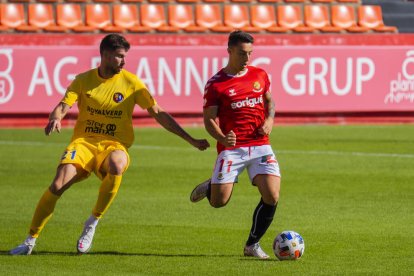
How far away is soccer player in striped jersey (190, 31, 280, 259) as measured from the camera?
10297 millimetres

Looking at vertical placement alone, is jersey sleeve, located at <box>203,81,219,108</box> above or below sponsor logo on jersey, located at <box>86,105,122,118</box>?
above

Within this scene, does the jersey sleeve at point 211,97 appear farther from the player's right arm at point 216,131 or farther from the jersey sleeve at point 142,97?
the jersey sleeve at point 142,97

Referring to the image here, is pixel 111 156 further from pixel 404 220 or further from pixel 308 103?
pixel 308 103

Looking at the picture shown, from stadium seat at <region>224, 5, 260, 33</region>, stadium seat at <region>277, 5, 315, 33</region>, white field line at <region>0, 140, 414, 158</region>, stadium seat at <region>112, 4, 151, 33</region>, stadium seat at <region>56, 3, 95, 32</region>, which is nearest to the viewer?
white field line at <region>0, 140, 414, 158</region>

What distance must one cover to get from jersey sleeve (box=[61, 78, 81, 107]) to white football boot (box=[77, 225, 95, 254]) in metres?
1.14

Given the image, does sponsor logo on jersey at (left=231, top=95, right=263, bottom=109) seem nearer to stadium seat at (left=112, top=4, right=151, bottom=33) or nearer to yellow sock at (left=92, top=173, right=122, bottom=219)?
yellow sock at (left=92, top=173, right=122, bottom=219)

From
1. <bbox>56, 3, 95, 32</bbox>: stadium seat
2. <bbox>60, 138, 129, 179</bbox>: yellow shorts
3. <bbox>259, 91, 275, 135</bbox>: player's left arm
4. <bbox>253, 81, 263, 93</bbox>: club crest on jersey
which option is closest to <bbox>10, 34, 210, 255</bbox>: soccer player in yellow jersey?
<bbox>60, 138, 129, 179</bbox>: yellow shorts

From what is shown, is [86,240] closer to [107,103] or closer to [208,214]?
[107,103]

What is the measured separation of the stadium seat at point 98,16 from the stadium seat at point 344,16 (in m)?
5.87

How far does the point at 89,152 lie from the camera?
10586mm

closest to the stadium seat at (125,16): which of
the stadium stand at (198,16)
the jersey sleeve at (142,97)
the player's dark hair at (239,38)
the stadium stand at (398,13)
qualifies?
the stadium stand at (198,16)

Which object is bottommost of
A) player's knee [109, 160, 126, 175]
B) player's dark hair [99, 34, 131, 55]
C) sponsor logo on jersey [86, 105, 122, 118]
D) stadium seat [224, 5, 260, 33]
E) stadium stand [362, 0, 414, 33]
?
stadium stand [362, 0, 414, 33]

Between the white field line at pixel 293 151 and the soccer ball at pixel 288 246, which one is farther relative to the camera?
the white field line at pixel 293 151

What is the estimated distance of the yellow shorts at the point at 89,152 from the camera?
10.4 metres
